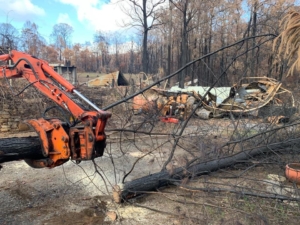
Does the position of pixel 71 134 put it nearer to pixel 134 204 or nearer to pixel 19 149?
pixel 19 149

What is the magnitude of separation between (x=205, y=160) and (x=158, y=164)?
1378 millimetres

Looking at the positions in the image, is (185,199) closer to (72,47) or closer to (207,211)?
(207,211)

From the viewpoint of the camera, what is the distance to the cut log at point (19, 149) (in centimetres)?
305

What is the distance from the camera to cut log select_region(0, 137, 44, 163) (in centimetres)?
305

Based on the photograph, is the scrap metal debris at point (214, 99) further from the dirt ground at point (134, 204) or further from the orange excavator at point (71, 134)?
the orange excavator at point (71, 134)

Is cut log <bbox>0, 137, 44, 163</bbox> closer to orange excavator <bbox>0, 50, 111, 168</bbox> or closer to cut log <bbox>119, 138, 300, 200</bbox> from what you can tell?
orange excavator <bbox>0, 50, 111, 168</bbox>

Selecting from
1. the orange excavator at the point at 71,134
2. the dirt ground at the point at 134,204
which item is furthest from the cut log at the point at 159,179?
the orange excavator at the point at 71,134

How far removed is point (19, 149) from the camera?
10.1 ft

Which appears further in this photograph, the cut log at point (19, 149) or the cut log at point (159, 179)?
the cut log at point (159, 179)

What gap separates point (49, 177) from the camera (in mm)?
5273

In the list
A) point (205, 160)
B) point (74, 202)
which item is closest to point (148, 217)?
point (74, 202)

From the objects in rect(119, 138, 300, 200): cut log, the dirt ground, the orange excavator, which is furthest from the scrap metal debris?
the orange excavator

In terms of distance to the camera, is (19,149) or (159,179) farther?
(159,179)

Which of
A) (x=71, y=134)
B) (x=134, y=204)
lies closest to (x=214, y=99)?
(x=134, y=204)
